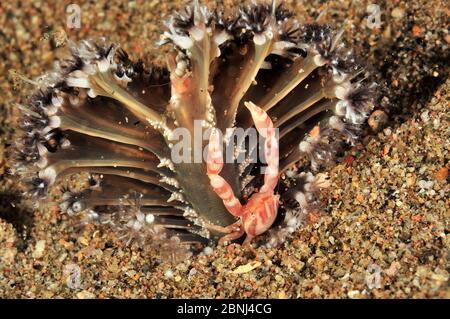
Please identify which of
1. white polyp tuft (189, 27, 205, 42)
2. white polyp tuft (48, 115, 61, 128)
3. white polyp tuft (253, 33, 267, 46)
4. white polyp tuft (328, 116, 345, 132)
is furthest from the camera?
white polyp tuft (328, 116, 345, 132)

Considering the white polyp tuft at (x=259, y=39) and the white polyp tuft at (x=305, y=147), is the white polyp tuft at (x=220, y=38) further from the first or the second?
the white polyp tuft at (x=305, y=147)

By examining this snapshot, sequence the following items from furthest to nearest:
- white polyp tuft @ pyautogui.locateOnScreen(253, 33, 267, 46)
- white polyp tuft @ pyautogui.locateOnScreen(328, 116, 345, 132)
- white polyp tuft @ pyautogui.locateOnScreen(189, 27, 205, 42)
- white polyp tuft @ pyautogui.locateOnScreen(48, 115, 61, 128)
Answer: white polyp tuft @ pyautogui.locateOnScreen(328, 116, 345, 132) → white polyp tuft @ pyautogui.locateOnScreen(48, 115, 61, 128) → white polyp tuft @ pyautogui.locateOnScreen(253, 33, 267, 46) → white polyp tuft @ pyautogui.locateOnScreen(189, 27, 205, 42)

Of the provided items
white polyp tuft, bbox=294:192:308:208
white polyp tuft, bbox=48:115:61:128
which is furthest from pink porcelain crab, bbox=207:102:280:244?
white polyp tuft, bbox=48:115:61:128

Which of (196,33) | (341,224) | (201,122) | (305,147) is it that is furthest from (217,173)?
(341,224)

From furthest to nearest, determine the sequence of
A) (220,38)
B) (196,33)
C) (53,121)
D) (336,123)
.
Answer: (336,123) < (53,121) < (220,38) < (196,33)

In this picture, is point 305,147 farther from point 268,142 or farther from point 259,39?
point 259,39

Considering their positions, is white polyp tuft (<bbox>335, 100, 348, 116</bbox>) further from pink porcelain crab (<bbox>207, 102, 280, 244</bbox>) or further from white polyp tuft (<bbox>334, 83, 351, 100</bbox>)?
pink porcelain crab (<bbox>207, 102, 280, 244</bbox>)
